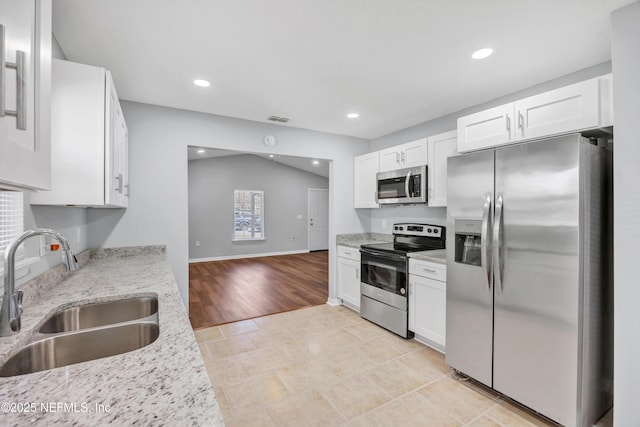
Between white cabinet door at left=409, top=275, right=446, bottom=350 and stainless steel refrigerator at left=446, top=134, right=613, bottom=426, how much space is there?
43 cm

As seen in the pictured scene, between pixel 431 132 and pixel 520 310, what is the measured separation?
2312mm

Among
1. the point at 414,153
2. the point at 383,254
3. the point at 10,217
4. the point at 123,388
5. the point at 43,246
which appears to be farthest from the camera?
the point at 414,153

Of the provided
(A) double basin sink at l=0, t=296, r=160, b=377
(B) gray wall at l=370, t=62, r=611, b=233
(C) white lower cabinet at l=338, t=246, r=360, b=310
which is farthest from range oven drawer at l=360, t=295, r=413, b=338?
(A) double basin sink at l=0, t=296, r=160, b=377

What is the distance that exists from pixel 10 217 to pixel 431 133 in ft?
12.3

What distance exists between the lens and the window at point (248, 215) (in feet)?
26.5

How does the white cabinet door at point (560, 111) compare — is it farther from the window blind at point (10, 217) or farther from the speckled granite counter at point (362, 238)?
the window blind at point (10, 217)

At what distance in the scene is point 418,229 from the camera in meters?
3.56

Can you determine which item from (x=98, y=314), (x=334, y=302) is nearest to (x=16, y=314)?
(x=98, y=314)

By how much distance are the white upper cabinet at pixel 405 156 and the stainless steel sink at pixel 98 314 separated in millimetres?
2863

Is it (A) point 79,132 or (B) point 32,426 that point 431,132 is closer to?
(A) point 79,132

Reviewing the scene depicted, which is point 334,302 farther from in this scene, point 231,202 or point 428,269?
point 231,202

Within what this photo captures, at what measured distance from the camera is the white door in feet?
30.4

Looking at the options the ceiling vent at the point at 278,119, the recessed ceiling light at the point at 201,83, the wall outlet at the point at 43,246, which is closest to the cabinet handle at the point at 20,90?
the wall outlet at the point at 43,246

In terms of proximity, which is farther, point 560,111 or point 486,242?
point 486,242
